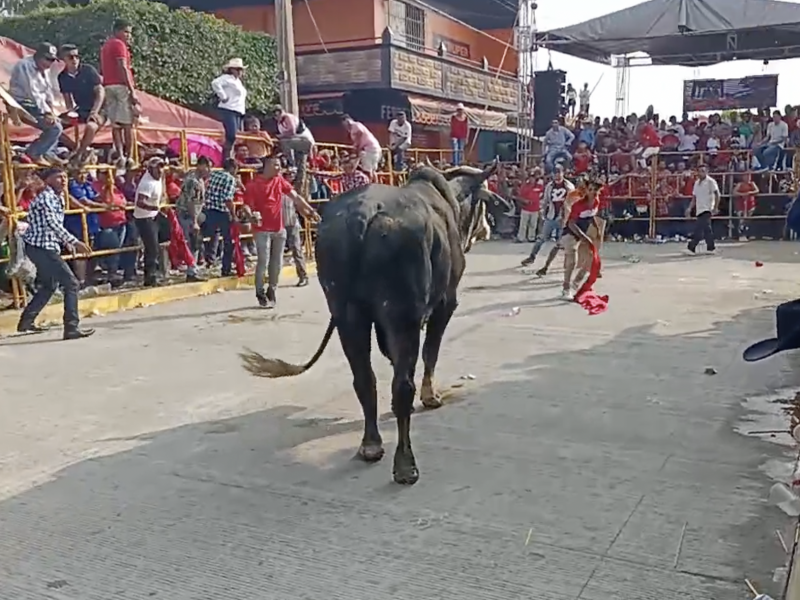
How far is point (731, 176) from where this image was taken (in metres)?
19.5

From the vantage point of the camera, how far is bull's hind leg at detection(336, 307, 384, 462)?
493 cm

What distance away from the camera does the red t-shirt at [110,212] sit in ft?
38.2

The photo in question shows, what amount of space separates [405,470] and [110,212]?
8.11m

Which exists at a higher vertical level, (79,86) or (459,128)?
(79,86)

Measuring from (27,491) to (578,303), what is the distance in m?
7.56

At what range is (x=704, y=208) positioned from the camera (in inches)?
683

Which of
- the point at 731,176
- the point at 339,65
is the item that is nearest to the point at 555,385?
the point at 731,176

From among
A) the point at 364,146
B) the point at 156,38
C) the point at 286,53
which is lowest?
the point at 364,146

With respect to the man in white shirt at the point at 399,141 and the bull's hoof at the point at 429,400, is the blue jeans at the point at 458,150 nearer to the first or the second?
the man in white shirt at the point at 399,141

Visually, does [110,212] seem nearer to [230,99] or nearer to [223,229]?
[223,229]

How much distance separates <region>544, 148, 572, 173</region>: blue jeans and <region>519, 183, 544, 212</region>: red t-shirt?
1861 millimetres

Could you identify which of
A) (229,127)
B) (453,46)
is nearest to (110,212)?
(229,127)

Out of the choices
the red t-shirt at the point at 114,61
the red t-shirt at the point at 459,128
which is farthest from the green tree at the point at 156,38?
the red t-shirt at the point at 114,61

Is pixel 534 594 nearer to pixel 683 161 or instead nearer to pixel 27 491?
pixel 27 491
